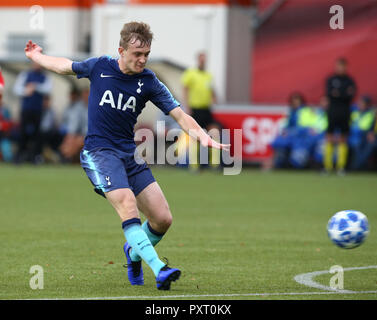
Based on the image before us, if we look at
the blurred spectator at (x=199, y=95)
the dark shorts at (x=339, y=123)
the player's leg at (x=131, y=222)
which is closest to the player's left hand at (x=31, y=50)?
the player's leg at (x=131, y=222)

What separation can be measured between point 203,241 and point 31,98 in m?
12.5

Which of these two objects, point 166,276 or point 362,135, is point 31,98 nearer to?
point 362,135

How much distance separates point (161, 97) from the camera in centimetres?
790

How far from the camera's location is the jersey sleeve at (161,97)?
7836 millimetres

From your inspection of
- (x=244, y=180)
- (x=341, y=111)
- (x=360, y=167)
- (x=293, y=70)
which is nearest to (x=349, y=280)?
(x=244, y=180)

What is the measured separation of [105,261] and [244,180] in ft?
35.4

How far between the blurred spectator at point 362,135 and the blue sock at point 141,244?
49.2ft

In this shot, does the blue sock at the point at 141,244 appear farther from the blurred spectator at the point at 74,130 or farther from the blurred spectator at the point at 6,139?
the blurred spectator at the point at 6,139

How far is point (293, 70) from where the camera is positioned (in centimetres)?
2662

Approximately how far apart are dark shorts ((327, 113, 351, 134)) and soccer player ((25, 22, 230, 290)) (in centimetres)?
1332

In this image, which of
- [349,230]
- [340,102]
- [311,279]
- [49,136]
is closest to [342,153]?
[340,102]

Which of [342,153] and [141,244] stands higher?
[342,153]

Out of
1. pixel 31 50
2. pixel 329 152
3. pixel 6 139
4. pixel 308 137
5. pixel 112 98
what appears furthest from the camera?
pixel 6 139
